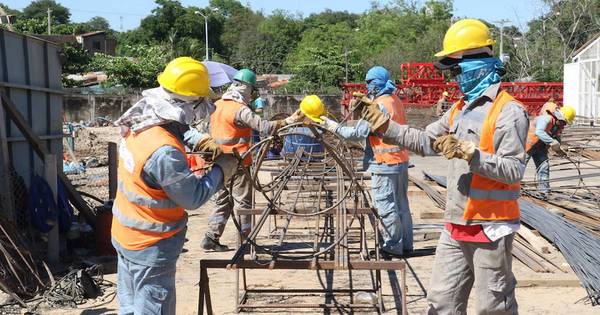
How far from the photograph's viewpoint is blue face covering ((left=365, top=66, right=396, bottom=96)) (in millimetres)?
7637

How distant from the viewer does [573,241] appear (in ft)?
24.6

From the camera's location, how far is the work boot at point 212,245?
805 cm

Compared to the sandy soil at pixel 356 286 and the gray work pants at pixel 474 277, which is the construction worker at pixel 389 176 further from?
the gray work pants at pixel 474 277

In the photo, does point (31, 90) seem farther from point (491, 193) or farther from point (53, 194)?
point (491, 193)

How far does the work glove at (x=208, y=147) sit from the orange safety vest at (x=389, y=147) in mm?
3294

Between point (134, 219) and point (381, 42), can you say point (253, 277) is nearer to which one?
point (134, 219)

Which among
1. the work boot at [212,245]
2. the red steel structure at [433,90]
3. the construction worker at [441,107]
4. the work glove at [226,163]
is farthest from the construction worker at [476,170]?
the red steel structure at [433,90]

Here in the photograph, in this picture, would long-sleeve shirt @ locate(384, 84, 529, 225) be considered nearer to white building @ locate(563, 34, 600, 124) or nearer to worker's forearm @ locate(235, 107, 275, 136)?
worker's forearm @ locate(235, 107, 275, 136)

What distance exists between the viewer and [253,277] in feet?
22.8

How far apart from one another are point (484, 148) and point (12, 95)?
19.2 feet

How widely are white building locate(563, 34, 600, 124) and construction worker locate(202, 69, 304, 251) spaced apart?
873 inches

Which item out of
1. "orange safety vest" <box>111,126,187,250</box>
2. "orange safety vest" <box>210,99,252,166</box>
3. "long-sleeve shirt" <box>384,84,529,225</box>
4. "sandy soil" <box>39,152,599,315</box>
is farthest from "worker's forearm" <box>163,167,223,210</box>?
"orange safety vest" <box>210,99,252,166</box>

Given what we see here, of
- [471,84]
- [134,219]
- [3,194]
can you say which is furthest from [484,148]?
[3,194]

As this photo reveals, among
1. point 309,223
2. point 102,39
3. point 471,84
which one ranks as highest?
point 102,39
